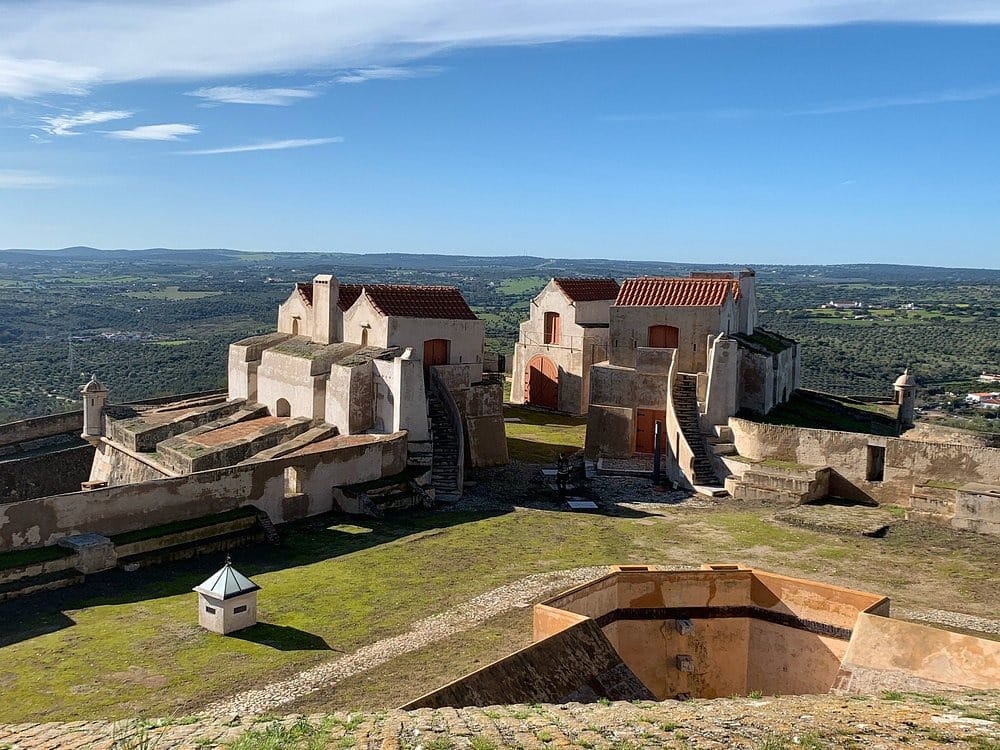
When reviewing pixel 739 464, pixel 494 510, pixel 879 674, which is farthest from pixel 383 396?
pixel 879 674

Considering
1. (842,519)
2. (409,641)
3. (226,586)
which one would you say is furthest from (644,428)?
(226,586)

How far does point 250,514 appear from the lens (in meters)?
21.6

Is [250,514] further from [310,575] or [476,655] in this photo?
[476,655]

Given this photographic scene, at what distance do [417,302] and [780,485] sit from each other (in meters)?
13.0

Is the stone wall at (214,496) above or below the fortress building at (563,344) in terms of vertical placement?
below

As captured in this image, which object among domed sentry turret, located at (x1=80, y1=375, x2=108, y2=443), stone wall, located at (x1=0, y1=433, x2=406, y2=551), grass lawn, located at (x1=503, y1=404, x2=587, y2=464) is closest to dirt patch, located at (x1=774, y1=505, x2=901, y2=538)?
grass lawn, located at (x1=503, y1=404, x2=587, y2=464)

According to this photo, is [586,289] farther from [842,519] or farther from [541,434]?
[842,519]

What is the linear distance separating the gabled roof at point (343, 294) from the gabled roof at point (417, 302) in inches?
40.6

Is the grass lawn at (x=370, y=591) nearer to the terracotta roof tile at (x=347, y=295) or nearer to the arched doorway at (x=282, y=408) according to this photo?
the arched doorway at (x=282, y=408)

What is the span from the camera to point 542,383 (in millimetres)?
38906

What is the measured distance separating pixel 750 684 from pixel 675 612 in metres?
2.08

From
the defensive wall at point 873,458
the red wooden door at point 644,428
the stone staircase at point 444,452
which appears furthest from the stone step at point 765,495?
the stone staircase at point 444,452

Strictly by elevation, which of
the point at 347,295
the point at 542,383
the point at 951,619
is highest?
the point at 347,295

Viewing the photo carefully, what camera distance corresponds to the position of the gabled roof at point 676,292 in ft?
100
